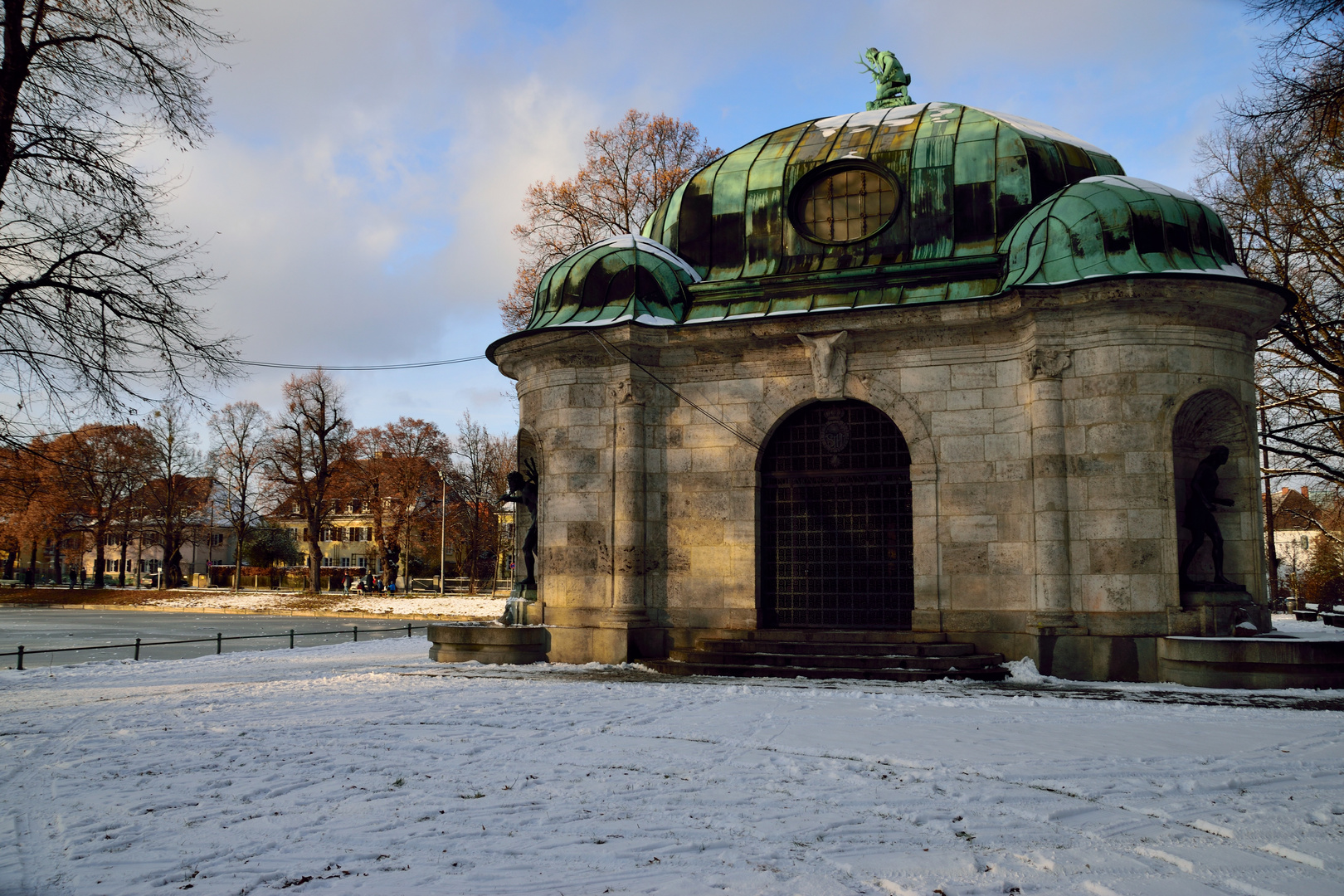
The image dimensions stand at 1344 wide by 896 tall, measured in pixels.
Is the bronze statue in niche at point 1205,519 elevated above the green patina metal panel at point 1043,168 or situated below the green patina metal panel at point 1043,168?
below

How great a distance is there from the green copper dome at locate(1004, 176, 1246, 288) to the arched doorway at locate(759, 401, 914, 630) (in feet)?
11.3

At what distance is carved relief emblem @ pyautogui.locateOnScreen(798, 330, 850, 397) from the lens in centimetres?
1623

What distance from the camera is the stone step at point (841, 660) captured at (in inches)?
566

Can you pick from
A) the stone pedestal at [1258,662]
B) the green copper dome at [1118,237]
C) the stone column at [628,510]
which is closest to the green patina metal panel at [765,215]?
the stone column at [628,510]

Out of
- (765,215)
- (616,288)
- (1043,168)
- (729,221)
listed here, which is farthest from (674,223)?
(1043,168)

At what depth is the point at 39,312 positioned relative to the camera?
11.2 meters

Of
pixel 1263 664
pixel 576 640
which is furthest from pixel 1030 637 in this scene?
pixel 576 640

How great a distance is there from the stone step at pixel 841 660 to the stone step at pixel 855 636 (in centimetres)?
35

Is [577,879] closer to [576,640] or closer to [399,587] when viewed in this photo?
[576,640]

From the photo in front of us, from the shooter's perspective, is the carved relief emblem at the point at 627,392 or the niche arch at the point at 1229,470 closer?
the niche arch at the point at 1229,470

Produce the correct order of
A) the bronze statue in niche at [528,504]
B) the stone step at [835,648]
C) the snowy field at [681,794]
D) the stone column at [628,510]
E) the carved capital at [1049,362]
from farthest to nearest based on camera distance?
the bronze statue in niche at [528,504] < the stone column at [628,510] < the carved capital at [1049,362] < the stone step at [835,648] < the snowy field at [681,794]

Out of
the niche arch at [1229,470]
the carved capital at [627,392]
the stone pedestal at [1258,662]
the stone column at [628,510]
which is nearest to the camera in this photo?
the stone pedestal at [1258,662]

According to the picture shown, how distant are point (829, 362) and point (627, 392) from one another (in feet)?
11.2

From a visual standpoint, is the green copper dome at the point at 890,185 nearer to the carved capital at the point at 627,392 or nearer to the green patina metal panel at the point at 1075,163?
the green patina metal panel at the point at 1075,163
